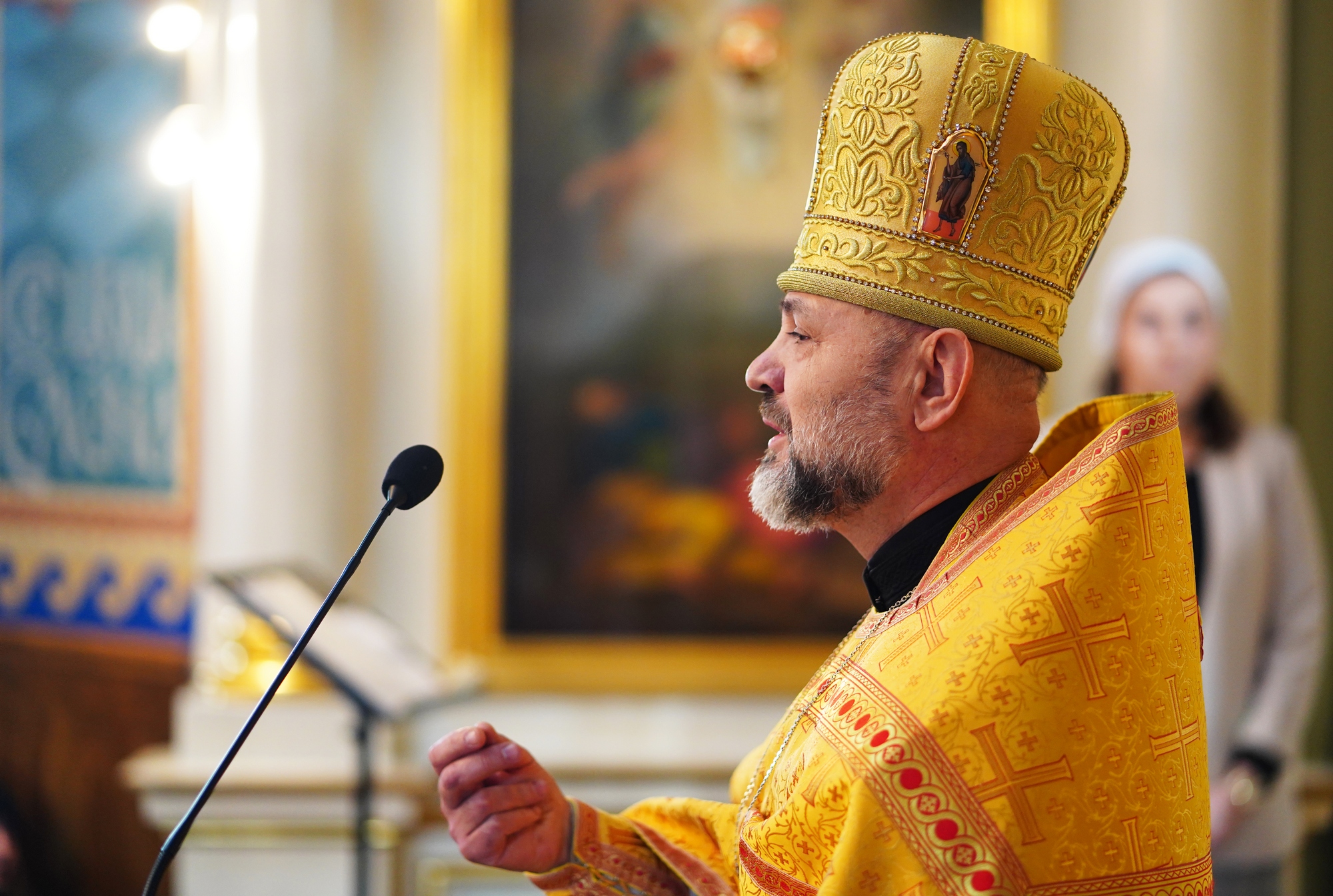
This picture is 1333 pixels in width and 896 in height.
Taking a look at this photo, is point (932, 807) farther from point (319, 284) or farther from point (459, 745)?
point (319, 284)

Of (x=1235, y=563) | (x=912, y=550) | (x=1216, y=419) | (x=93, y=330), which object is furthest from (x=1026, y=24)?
(x=93, y=330)

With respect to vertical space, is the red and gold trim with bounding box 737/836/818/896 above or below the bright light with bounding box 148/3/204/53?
below

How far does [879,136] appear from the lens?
4.73ft

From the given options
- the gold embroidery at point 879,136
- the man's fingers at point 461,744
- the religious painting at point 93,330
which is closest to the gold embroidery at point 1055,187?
the gold embroidery at point 879,136

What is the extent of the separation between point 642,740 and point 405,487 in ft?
8.79

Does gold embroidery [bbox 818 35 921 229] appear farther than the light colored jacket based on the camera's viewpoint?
No

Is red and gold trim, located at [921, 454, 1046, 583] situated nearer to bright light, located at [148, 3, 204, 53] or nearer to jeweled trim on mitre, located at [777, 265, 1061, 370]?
jeweled trim on mitre, located at [777, 265, 1061, 370]

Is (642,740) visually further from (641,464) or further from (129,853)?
(129,853)

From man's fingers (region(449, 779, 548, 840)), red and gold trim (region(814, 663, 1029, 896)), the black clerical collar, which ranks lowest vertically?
man's fingers (region(449, 779, 548, 840))

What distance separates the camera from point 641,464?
3957mm

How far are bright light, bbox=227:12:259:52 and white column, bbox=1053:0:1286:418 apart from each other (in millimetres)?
2617

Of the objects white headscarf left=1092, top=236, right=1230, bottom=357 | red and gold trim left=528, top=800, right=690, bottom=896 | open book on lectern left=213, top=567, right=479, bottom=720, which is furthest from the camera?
white headscarf left=1092, top=236, right=1230, bottom=357

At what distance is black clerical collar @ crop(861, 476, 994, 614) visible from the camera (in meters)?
1.39

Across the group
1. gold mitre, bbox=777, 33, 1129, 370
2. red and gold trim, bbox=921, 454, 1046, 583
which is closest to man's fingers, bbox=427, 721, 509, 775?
red and gold trim, bbox=921, 454, 1046, 583
